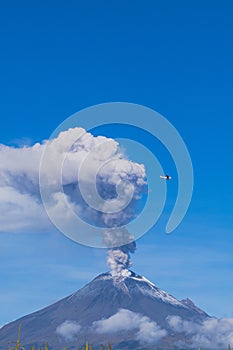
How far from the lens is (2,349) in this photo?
31.5 feet
